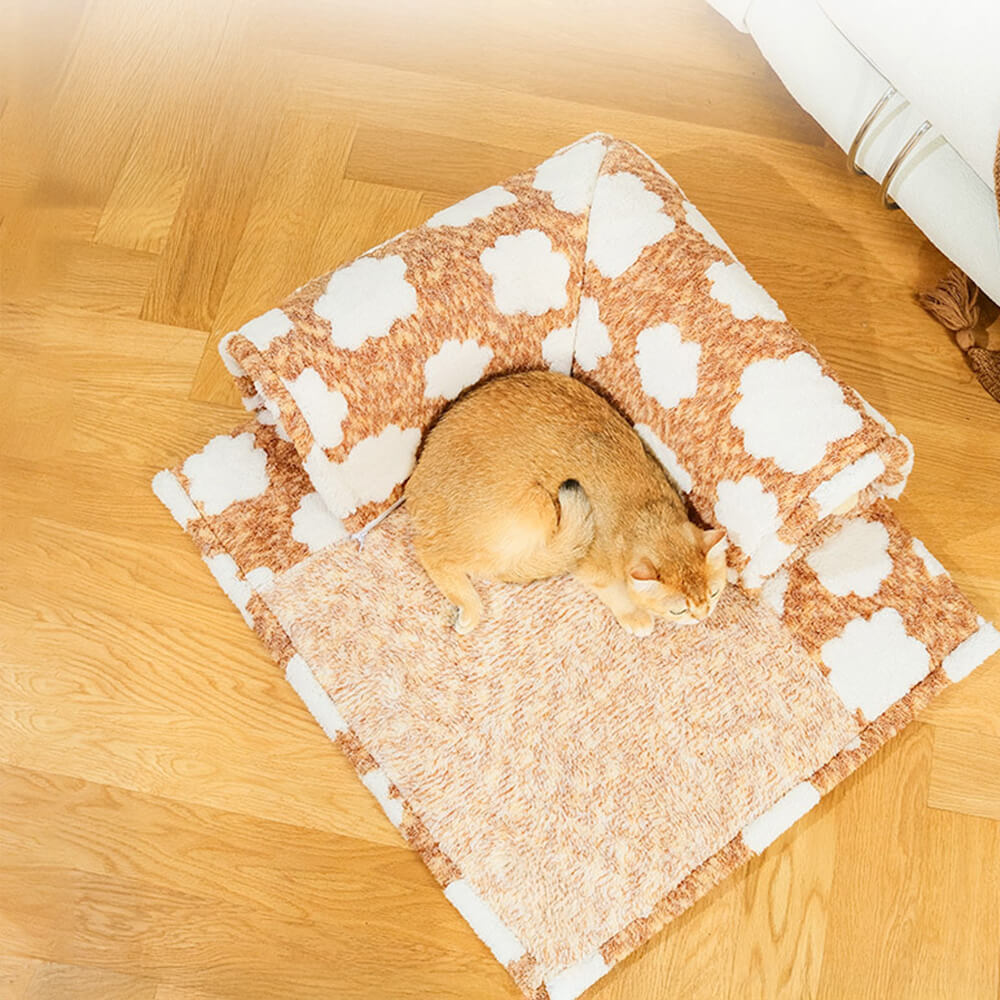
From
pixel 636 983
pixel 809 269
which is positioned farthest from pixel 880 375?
pixel 636 983

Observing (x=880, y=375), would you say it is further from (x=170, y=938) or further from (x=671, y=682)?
(x=170, y=938)

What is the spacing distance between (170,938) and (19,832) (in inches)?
9.5

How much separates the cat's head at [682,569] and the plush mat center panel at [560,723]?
12 cm

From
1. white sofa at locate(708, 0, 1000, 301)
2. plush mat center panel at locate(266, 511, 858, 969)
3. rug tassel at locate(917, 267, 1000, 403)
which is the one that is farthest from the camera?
rug tassel at locate(917, 267, 1000, 403)

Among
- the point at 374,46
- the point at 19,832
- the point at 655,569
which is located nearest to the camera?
the point at 655,569

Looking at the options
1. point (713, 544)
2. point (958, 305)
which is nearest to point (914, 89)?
point (958, 305)

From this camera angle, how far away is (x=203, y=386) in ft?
5.08

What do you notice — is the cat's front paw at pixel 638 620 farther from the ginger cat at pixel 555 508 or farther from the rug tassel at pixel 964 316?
the rug tassel at pixel 964 316

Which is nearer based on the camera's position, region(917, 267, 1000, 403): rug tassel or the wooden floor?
the wooden floor

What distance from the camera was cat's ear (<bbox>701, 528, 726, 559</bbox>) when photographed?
1.25 meters

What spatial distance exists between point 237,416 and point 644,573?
0.66m

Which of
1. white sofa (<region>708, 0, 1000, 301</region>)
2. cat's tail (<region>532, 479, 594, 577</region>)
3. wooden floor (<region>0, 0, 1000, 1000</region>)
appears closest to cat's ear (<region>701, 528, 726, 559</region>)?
cat's tail (<region>532, 479, 594, 577</region>)

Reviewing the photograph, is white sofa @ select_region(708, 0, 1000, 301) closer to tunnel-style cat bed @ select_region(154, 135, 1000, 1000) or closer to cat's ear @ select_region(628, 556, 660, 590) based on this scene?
tunnel-style cat bed @ select_region(154, 135, 1000, 1000)

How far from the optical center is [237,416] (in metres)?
1.53
